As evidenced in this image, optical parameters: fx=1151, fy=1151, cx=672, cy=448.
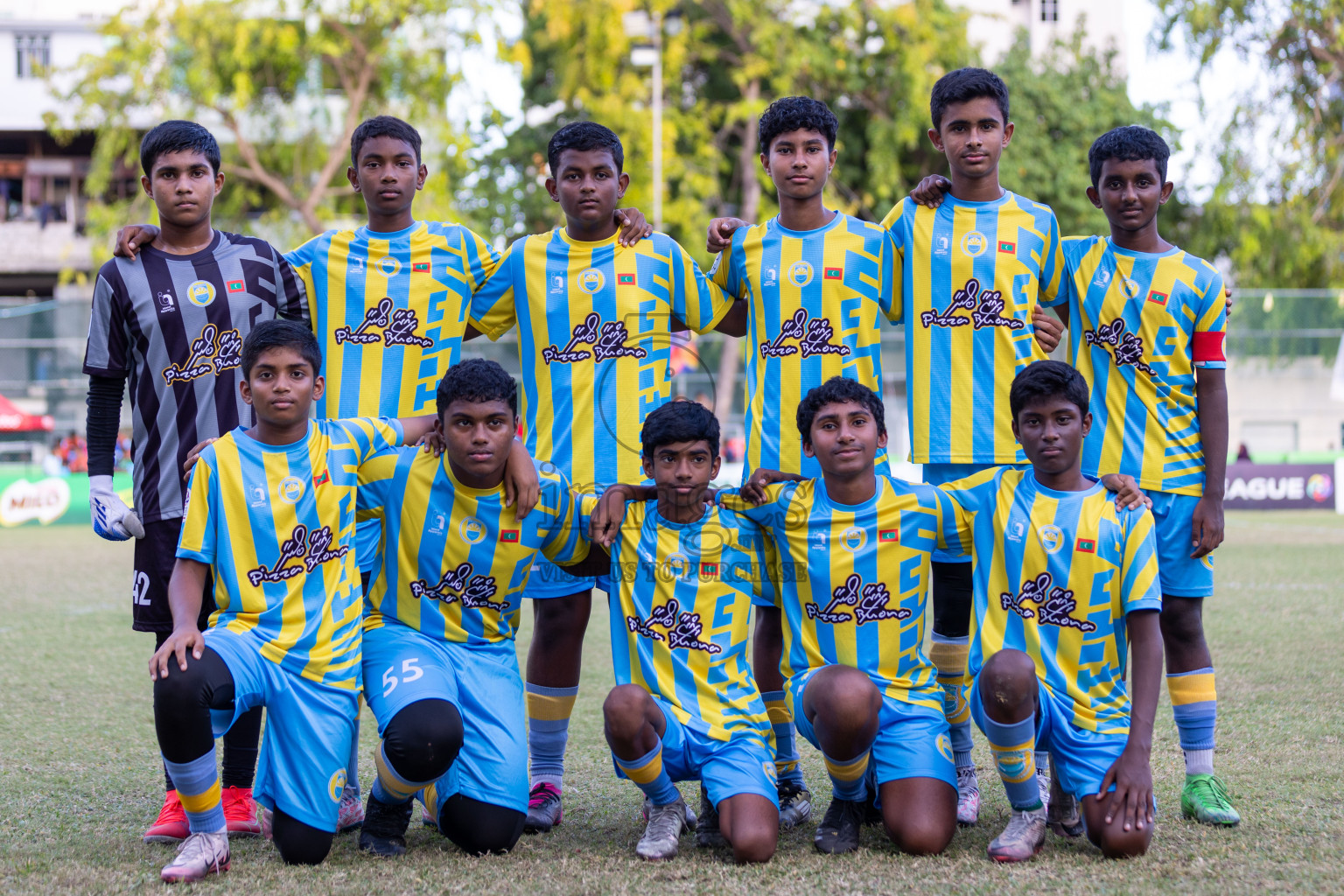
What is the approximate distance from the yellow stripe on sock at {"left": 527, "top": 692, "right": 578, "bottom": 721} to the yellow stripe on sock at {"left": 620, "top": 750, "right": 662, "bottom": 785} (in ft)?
1.80

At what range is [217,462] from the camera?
3166 mm

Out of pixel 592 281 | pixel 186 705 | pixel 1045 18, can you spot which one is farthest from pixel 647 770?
pixel 1045 18

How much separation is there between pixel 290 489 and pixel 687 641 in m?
1.18

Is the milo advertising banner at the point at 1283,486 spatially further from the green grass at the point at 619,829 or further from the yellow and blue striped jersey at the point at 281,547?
the yellow and blue striped jersey at the point at 281,547

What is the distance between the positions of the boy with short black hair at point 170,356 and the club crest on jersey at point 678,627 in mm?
1291

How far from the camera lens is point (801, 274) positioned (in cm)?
361

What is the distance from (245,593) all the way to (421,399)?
0.89m

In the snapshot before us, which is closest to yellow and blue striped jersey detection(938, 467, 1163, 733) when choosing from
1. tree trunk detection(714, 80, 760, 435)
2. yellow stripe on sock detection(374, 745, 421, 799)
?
yellow stripe on sock detection(374, 745, 421, 799)

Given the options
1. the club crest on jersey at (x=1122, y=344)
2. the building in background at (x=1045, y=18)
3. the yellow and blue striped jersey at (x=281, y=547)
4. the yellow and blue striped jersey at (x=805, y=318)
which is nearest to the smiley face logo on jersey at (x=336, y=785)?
the yellow and blue striped jersey at (x=281, y=547)

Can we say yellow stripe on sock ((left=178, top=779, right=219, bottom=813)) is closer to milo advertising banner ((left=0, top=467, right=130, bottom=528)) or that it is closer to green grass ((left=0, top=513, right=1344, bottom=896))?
green grass ((left=0, top=513, right=1344, bottom=896))

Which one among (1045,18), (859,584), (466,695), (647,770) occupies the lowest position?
(647,770)

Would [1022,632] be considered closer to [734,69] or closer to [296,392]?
[296,392]

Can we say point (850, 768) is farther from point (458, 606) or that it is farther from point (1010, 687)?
point (458, 606)

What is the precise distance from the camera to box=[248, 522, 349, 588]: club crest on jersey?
124 inches
